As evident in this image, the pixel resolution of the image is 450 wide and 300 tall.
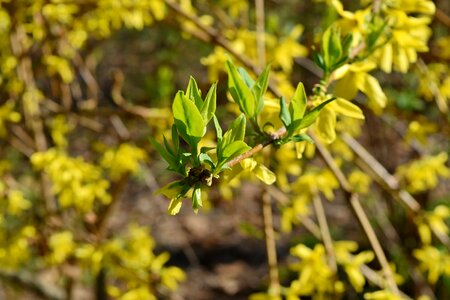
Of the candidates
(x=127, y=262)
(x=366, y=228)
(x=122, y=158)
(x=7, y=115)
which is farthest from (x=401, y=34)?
(x=7, y=115)

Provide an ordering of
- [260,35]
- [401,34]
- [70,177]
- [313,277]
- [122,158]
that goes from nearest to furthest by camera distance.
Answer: [401,34] < [313,277] < [260,35] < [70,177] < [122,158]

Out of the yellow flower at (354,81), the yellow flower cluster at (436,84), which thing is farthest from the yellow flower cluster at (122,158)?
the yellow flower at (354,81)

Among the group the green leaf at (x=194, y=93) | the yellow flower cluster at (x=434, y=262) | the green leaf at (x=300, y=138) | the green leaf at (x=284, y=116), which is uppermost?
the green leaf at (x=194, y=93)

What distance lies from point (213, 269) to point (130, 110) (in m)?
2.99

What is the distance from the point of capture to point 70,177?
7.23ft

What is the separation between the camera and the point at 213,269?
5.05 m

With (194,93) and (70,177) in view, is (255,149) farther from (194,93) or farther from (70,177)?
(70,177)

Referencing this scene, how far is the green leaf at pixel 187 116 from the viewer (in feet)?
2.49

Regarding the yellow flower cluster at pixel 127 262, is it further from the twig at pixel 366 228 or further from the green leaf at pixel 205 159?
the green leaf at pixel 205 159

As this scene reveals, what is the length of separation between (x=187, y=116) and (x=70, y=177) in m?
1.52

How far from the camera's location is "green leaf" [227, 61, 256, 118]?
35.1 inches

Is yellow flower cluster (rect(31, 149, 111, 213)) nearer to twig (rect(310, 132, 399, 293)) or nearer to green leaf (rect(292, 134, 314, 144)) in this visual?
twig (rect(310, 132, 399, 293))

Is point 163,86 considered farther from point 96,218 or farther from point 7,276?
point 7,276

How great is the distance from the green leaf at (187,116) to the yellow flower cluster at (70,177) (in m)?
1.49
